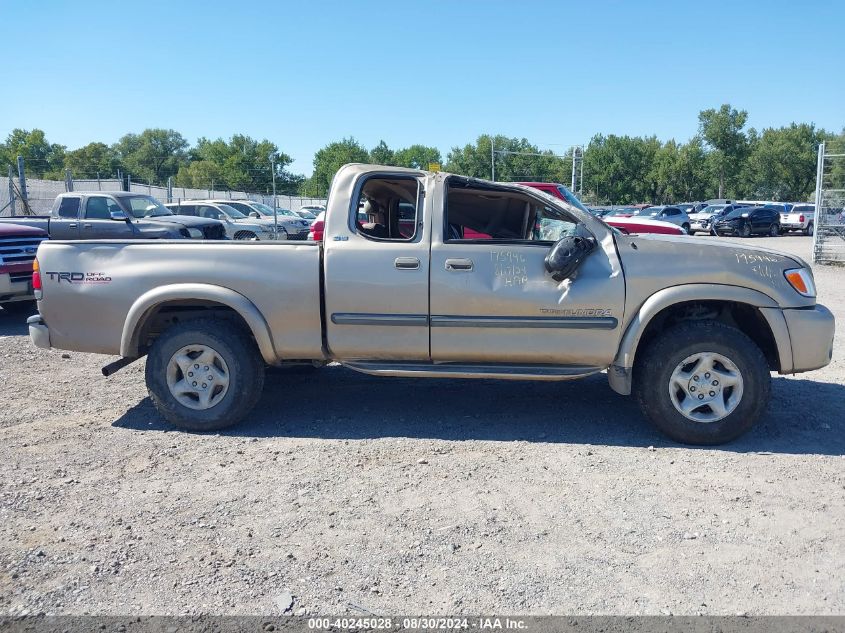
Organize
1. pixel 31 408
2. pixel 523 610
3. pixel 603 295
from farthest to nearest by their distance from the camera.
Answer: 1. pixel 31 408
2. pixel 603 295
3. pixel 523 610

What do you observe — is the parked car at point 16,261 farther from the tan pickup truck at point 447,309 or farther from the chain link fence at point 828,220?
the chain link fence at point 828,220

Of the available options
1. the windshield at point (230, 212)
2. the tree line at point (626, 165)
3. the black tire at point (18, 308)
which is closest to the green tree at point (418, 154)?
the tree line at point (626, 165)

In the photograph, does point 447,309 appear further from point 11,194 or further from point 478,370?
point 11,194

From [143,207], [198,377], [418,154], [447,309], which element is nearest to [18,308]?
[143,207]

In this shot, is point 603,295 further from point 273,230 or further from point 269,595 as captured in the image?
point 273,230

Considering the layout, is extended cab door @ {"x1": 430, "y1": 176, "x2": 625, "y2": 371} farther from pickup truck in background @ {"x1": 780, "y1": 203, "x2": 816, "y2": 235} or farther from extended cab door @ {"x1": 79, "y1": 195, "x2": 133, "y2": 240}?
pickup truck in background @ {"x1": 780, "y1": 203, "x2": 816, "y2": 235}

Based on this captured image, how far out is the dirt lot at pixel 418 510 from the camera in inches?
125

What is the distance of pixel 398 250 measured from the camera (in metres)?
5.09

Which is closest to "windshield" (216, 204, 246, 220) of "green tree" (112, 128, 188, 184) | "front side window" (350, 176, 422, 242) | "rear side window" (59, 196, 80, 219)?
"rear side window" (59, 196, 80, 219)

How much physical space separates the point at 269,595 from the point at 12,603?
1.10 metres

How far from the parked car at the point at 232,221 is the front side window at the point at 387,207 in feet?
54.5

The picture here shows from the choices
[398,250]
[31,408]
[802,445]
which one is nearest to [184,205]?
[31,408]

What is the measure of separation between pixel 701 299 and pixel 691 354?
389 millimetres

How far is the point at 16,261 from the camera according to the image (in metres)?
9.35
